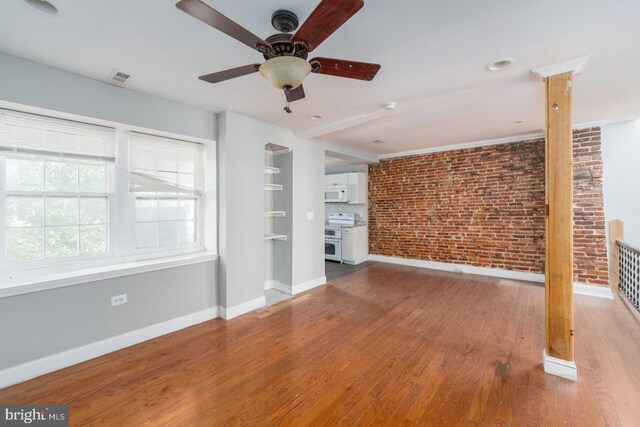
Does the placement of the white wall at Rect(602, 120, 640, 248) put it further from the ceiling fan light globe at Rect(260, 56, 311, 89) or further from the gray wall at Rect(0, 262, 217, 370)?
the gray wall at Rect(0, 262, 217, 370)

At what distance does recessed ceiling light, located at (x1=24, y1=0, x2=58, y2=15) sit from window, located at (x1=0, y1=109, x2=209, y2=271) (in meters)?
1.19

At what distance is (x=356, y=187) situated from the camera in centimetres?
661

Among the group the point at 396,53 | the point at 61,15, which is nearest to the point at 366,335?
the point at 396,53

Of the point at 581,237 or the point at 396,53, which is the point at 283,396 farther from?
the point at 581,237

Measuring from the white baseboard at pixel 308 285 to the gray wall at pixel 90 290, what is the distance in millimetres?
1407

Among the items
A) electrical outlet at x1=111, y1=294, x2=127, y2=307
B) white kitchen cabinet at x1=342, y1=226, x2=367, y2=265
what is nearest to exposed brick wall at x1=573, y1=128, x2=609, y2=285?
white kitchen cabinet at x1=342, y1=226, x2=367, y2=265

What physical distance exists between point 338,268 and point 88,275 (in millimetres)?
4357

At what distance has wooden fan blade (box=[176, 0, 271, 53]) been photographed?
3.86ft

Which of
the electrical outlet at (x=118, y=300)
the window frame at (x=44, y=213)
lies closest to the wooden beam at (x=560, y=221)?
the electrical outlet at (x=118, y=300)

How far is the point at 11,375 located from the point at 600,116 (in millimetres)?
6962

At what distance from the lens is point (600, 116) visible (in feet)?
12.3

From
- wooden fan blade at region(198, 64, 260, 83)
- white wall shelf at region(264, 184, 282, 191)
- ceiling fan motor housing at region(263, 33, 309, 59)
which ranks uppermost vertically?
ceiling fan motor housing at region(263, 33, 309, 59)

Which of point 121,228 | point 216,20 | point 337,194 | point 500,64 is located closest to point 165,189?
point 121,228

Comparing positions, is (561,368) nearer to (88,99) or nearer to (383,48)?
(383,48)
